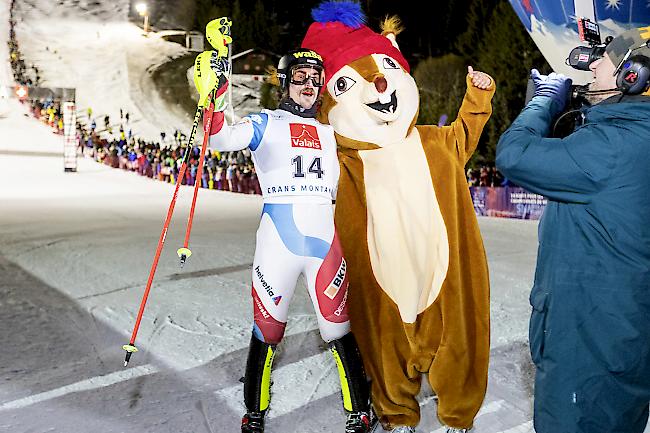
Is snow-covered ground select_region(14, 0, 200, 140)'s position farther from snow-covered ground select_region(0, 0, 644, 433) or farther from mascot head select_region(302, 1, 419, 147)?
mascot head select_region(302, 1, 419, 147)

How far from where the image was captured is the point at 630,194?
5.41ft

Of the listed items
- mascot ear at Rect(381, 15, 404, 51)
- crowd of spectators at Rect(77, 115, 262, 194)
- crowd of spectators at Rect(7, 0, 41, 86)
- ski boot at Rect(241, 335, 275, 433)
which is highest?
crowd of spectators at Rect(7, 0, 41, 86)

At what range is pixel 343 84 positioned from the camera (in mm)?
2580

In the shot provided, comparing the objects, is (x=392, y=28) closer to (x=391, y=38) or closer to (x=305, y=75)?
(x=391, y=38)

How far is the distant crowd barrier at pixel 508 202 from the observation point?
36.6 feet

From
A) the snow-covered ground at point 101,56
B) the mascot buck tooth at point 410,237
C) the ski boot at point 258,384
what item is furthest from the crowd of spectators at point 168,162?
the ski boot at point 258,384

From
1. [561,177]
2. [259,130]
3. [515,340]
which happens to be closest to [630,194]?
[561,177]

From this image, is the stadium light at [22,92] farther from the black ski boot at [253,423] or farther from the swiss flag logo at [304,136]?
the black ski boot at [253,423]

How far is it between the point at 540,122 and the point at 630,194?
32 centimetres

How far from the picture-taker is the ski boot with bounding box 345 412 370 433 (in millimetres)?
2414

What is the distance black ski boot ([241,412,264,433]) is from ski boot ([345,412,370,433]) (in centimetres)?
36

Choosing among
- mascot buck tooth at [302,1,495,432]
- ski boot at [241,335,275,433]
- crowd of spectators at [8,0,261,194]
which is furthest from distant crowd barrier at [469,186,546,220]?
ski boot at [241,335,275,433]

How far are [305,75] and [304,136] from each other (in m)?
0.26

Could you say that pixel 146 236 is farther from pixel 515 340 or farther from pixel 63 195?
pixel 63 195
